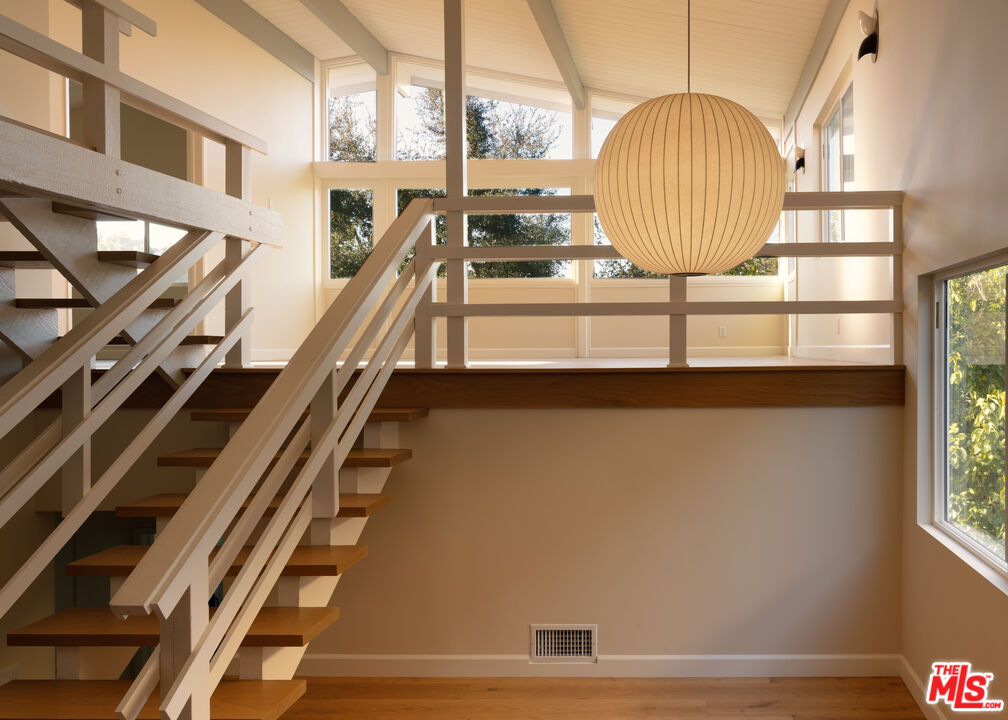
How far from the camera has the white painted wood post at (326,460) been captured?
2701mm

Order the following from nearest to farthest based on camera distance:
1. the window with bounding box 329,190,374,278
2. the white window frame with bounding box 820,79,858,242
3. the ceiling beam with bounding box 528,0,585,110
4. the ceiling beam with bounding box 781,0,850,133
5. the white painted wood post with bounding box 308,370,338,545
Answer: the white painted wood post with bounding box 308,370,338,545
the ceiling beam with bounding box 781,0,850,133
the white window frame with bounding box 820,79,858,242
the ceiling beam with bounding box 528,0,585,110
the window with bounding box 329,190,374,278

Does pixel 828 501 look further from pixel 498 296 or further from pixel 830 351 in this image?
pixel 498 296

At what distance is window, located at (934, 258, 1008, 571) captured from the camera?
9.25ft

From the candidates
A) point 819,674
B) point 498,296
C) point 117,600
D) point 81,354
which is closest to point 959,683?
point 819,674

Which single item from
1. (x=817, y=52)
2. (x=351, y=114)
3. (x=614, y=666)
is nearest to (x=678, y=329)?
(x=614, y=666)

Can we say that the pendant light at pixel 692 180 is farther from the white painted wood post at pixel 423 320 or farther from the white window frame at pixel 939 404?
the white painted wood post at pixel 423 320

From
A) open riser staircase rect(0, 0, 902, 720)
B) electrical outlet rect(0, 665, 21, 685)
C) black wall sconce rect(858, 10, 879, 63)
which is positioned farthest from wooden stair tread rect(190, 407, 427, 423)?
black wall sconce rect(858, 10, 879, 63)

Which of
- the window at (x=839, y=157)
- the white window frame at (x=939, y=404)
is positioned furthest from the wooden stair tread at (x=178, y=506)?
the window at (x=839, y=157)

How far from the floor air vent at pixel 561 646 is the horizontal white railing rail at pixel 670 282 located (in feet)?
4.20

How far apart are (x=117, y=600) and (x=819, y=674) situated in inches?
125

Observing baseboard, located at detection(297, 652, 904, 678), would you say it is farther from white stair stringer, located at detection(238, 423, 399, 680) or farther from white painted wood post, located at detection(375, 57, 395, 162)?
white painted wood post, located at detection(375, 57, 395, 162)

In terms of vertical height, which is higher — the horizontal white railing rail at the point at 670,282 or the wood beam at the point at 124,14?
the wood beam at the point at 124,14

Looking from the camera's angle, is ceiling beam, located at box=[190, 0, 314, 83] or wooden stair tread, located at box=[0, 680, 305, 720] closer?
wooden stair tread, located at box=[0, 680, 305, 720]

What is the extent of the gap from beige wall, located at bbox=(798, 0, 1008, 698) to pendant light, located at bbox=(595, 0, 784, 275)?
88cm
